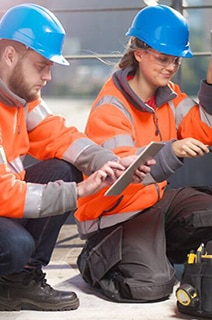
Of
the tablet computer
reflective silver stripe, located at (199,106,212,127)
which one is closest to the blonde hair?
reflective silver stripe, located at (199,106,212,127)

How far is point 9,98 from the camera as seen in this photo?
2.55 m

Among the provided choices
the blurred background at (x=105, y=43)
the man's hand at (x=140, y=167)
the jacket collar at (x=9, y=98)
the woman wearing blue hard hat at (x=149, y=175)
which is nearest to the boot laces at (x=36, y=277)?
the woman wearing blue hard hat at (x=149, y=175)

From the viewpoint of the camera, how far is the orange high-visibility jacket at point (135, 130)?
2.84 meters

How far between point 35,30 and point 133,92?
0.57 meters

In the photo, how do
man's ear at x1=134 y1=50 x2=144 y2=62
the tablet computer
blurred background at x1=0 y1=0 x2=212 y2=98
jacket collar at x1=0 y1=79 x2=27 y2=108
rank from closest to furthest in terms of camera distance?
the tablet computer, jacket collar at x1=0 y1=79 x2=27 y2=108, man's ear at x1=134 y1=50 x2=144 y2=62, blurred background at x1=0 y1=0 x2=212 y2=98

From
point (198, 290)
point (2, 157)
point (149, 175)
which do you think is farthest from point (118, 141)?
point (198, 290)

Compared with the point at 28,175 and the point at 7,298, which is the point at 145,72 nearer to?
the point at 28,175

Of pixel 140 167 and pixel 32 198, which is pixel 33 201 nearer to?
pixel 32 198

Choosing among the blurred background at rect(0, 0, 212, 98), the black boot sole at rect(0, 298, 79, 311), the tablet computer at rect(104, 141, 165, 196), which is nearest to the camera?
the tablet computer at rect(104, 141, 165, 196)

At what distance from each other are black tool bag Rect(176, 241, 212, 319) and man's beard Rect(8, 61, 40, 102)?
31.9 inches

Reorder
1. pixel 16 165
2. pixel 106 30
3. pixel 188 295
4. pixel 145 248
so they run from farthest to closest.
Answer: pixel 106 30 < pixel 145 248 < pixel 16 165 < pixel 188 295

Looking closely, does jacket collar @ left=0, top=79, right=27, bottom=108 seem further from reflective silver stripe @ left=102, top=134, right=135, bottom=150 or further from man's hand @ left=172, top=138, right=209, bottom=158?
man's hand @ left=172, top=138, right=209, bottom=158

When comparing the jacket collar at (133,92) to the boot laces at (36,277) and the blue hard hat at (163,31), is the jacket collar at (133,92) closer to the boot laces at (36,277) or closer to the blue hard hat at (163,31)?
the blue hard hat at (163,31)

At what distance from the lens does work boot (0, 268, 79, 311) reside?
8.78ft
